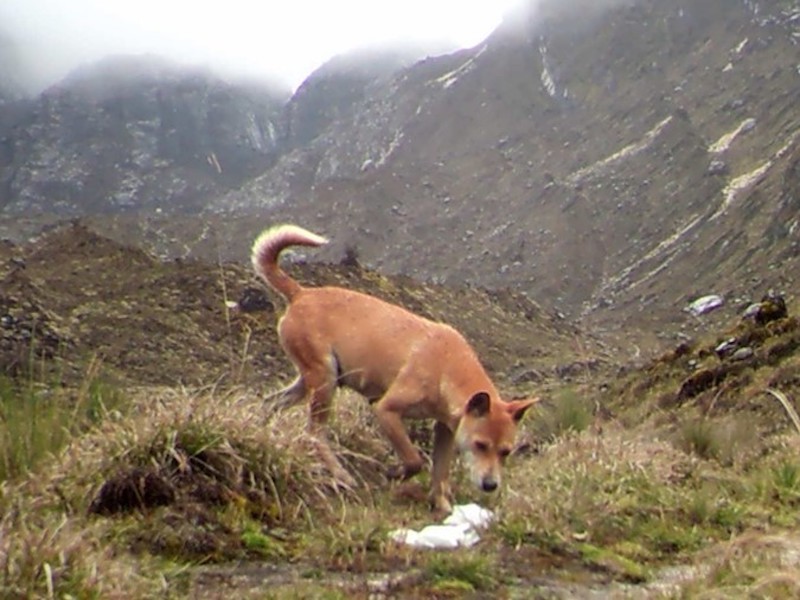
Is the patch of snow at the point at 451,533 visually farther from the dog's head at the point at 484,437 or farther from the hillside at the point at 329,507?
the dog's head at the point at 484,437

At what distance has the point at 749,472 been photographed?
10.1m

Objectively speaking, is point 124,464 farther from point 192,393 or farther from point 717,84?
point 717,84

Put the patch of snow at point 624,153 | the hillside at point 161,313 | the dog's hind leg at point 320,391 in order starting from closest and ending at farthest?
the dog's hind leg at point 320,391
the hillside at point 161,313
the patch of snow at point 624,153

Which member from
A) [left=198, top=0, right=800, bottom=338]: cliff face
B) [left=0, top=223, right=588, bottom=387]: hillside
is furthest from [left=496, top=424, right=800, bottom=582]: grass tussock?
[left=198, top=0, right=800, bottom=338]: cliff face

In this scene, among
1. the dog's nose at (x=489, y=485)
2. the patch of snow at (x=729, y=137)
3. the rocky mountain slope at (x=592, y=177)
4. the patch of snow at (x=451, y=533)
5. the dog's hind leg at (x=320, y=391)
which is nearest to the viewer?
the patch of snow at (x=451, y=533)

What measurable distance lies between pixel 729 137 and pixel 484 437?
130577mm

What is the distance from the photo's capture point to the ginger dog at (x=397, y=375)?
306 inches

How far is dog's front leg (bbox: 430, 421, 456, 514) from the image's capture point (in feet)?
25.9

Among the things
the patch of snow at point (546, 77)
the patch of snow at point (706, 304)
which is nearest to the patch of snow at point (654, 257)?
the patch of snow at point (706, 304)

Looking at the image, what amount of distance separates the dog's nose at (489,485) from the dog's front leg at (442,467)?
278mm

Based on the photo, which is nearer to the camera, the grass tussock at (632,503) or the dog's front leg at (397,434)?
the grass tussock at (632,503)

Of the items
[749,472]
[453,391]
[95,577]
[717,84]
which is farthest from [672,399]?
[717,84]

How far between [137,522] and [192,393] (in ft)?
5.51

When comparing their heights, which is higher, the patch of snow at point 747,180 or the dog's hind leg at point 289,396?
the dog's hind leg at point 289,396
